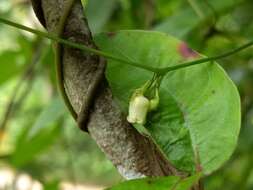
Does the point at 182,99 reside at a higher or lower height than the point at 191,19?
higher

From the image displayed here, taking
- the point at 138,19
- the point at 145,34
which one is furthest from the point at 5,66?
the point at 145,34

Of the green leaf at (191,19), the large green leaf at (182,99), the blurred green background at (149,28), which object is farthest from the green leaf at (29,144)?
the large green leaf at (182,99)

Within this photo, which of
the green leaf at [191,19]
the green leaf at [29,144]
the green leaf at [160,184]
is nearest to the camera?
the green leaf at [160,184]

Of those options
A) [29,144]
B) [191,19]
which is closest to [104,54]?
[191,19]

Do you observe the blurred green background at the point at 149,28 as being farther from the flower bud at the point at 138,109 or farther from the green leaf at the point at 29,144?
the flower bud at the point at 138,109

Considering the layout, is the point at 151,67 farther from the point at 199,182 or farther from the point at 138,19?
the point at 138,19

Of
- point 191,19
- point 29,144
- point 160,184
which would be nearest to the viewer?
point 160,184

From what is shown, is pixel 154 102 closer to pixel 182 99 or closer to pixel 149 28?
pixel 182 99
